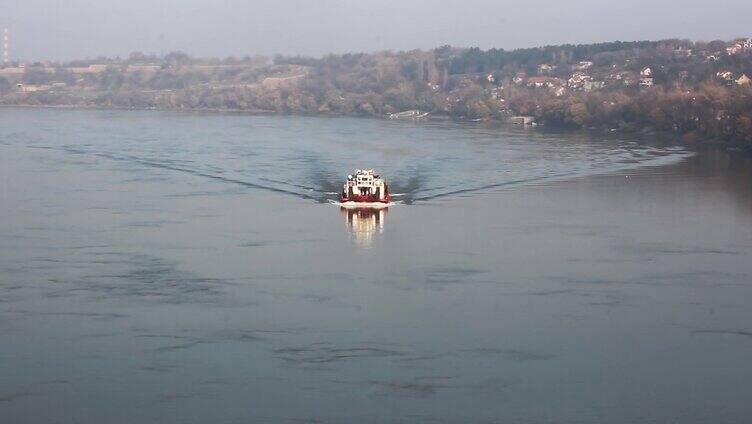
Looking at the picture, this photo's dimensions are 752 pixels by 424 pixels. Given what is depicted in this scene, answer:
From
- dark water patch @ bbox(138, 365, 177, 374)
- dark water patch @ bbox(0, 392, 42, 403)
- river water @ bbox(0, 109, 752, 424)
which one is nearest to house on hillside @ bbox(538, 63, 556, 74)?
river water @ bbox(0, 109, 752, 424)

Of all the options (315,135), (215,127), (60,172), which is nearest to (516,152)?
(315,135)

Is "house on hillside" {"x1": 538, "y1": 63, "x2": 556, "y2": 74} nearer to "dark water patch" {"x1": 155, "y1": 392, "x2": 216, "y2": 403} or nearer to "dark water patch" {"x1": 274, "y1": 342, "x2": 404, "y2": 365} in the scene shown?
"dark water patch" {"x1": 274, "y1": 342, "x2": 404, "y2": 365}

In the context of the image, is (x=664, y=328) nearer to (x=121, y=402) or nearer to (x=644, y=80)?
(x=121, y=402)

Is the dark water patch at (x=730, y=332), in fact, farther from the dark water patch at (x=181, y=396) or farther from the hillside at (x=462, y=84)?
the hillside at (x=462, y=84)

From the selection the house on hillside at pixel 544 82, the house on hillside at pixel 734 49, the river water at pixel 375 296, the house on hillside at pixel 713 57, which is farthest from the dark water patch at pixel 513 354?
the house on hillside at pixel 544 82

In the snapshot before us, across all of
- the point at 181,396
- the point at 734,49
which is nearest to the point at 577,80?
the point at 734,49
